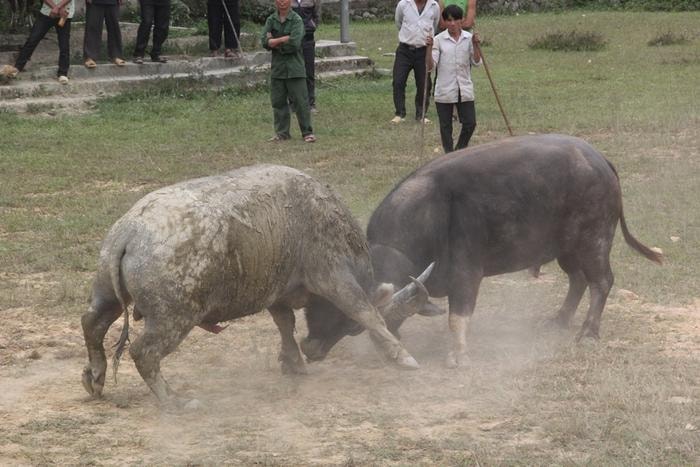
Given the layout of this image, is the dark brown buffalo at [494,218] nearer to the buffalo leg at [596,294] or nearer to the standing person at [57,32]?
the buffalo leg at [596,294]

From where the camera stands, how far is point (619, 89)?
17766mm

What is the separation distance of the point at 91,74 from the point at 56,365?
10.5 meters

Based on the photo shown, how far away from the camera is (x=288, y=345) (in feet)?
23.1

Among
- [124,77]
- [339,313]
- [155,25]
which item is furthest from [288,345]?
[155,25]

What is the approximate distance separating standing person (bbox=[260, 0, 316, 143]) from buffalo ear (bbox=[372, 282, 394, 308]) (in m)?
7.40

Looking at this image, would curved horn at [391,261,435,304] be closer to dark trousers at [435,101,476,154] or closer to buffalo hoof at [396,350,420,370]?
buffalo hoof at [396,350,420,370]

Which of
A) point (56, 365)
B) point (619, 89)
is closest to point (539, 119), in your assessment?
point (619, 89)

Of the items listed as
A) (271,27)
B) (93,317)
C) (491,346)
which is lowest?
(491,346)

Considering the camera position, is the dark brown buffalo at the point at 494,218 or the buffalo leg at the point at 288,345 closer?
the buffalo leg at the point at 288,345

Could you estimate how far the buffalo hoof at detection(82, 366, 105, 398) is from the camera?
653 cm

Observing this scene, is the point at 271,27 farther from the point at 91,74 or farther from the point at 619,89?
the point at 619,89

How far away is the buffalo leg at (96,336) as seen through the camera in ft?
21.1

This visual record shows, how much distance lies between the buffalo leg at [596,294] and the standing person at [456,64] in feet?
15.1

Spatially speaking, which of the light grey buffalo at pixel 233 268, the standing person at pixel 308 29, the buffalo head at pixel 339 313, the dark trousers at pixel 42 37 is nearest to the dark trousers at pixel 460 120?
the standing person at pixel 308 29
